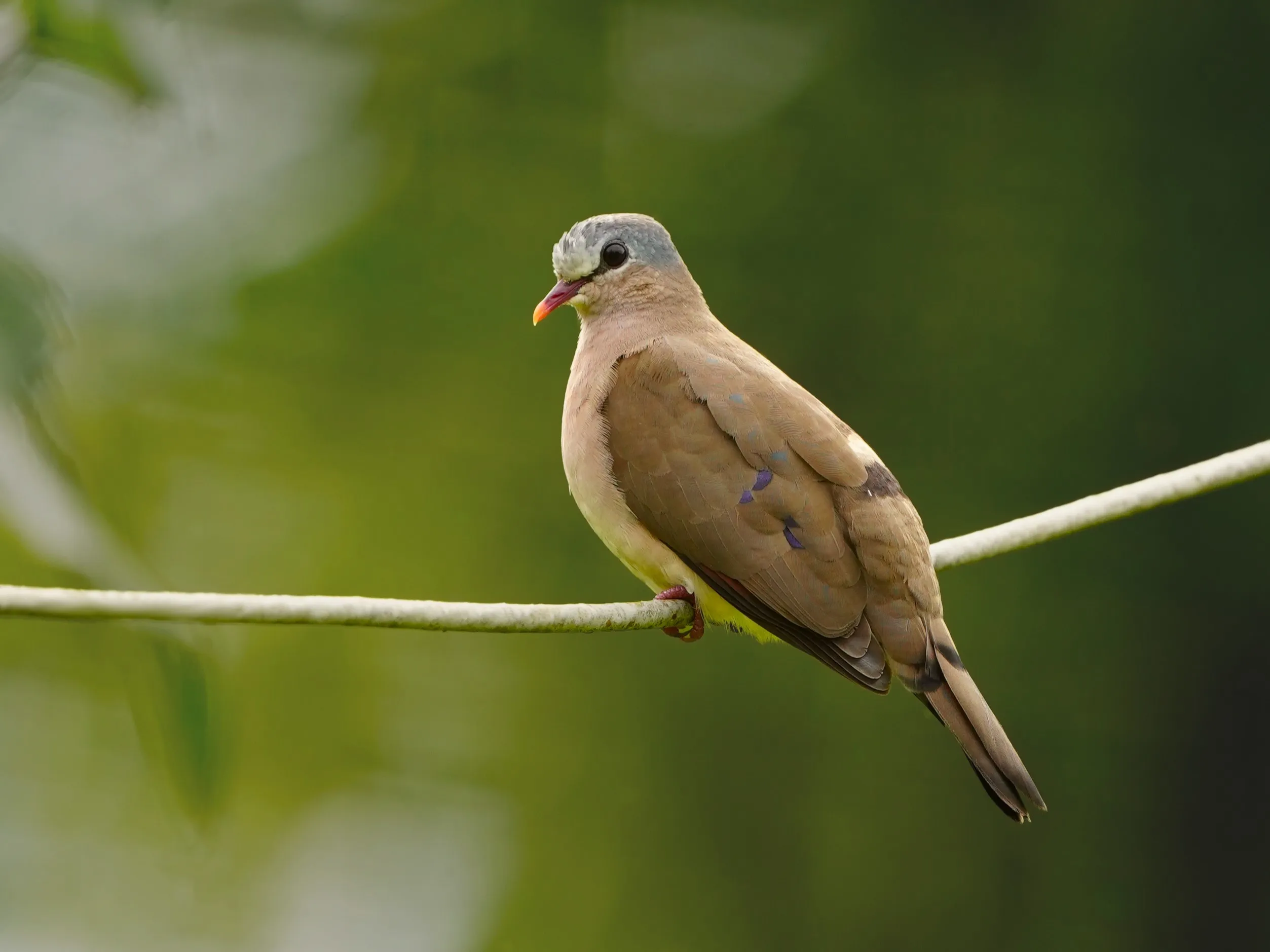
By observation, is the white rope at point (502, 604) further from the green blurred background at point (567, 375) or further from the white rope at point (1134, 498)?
the green blurred background at point (567, 375)

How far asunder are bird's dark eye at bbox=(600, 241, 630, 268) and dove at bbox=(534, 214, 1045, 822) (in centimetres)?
22

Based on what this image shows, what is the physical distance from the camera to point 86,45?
2.62ft

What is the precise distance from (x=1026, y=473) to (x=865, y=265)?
991 mm

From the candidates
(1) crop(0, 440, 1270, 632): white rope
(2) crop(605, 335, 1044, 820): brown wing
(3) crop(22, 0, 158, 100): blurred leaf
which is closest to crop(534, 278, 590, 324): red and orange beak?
(2) crop(605, 335, 1044, 820): brown wing

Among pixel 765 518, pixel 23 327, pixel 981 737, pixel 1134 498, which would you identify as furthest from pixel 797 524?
pixel 23 327

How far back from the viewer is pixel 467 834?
4.86 m

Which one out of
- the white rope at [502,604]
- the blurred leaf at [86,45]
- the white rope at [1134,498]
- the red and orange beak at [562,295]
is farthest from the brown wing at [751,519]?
the blurred leaf at [86,45]

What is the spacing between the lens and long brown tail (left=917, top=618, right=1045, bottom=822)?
1912 mm

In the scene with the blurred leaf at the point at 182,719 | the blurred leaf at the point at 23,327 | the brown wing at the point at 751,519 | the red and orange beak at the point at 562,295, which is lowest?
the brown wing at the point at 751,519

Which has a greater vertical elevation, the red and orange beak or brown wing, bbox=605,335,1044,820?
the red and orange beak

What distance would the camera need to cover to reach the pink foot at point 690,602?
2312 millimetres

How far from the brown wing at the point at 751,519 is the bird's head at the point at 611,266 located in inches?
15.4

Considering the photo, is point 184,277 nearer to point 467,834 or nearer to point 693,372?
point 467,834

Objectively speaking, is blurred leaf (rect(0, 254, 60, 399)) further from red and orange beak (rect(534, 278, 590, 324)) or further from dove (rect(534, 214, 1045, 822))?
red and orange beak (rect(534, 278, 590, 324))
